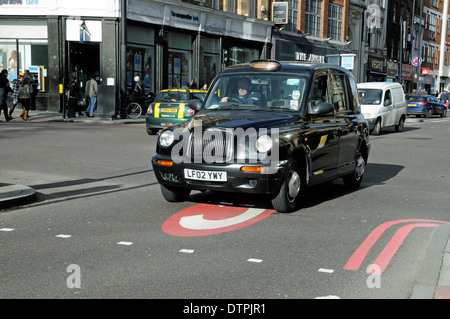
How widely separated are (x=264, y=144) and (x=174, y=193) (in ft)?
4.93

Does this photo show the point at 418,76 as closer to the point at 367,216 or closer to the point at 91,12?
the point at 91,12

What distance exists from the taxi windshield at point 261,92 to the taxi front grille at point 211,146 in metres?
1.07

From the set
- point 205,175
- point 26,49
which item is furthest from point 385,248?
point 26,49

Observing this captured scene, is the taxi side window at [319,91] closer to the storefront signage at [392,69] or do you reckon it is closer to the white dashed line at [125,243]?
the white dashed line at [125,243]

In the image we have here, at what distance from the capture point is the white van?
842 inches

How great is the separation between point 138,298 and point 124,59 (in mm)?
22848

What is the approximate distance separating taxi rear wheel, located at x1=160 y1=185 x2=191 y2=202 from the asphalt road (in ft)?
0.43

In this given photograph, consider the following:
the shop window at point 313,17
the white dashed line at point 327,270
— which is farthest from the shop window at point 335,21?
the white dashed line at point 327,270

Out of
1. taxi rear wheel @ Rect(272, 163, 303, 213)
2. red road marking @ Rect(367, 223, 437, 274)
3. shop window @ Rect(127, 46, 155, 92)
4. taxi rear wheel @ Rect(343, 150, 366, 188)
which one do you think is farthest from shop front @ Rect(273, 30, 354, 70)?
red road marking @ Rect(367, 223, 437, 274)

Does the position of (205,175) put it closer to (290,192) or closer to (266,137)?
(266,137)

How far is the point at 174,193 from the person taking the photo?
25.0ft

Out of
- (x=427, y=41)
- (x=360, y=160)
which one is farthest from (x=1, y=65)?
(x=427, y=41)

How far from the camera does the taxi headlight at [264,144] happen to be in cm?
674
